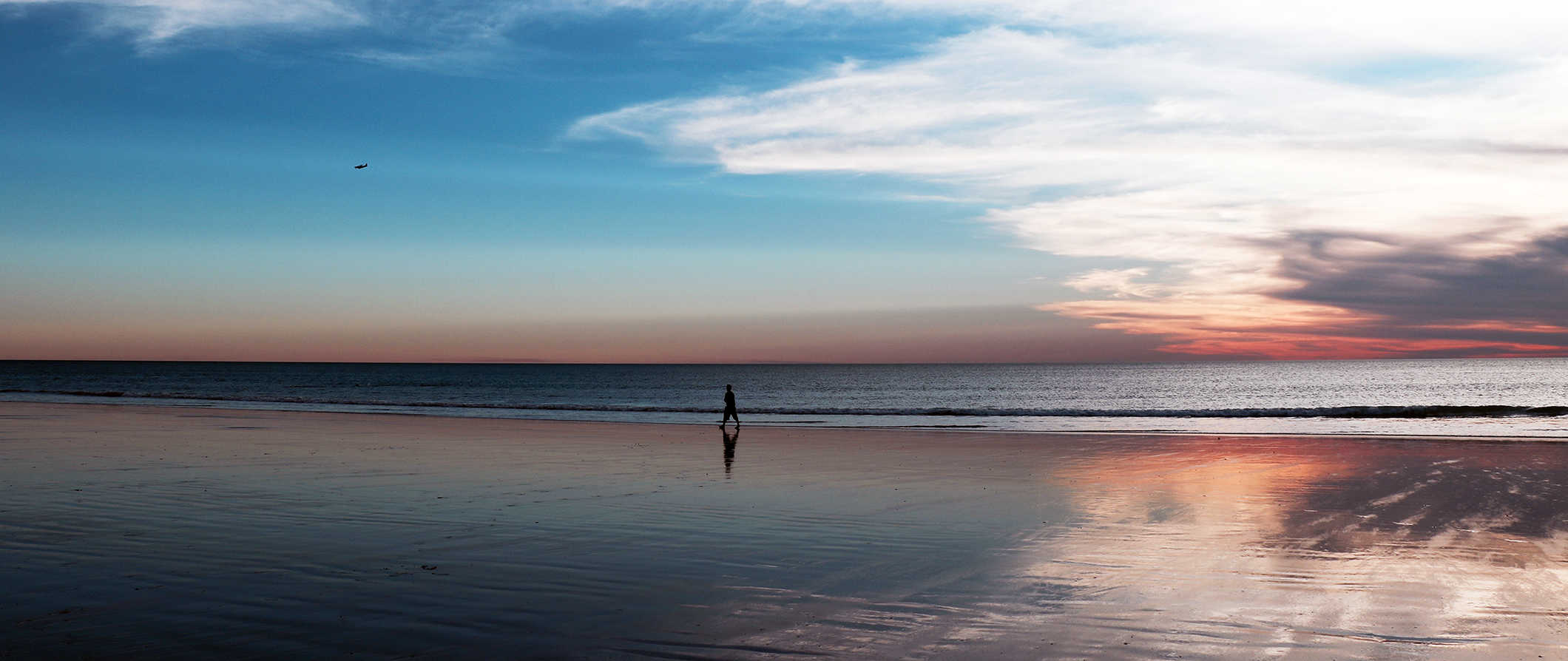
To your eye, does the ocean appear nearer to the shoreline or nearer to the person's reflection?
the shoreline

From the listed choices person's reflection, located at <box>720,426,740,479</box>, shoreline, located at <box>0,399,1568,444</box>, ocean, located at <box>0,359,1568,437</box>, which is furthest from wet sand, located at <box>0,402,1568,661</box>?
ocean, located at <box>0,359,1568,437</box>

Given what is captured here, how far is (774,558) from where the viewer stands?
32.1 ft

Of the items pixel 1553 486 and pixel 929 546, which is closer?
pixel 929 546

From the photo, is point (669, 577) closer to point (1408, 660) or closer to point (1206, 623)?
point (1206, 623)

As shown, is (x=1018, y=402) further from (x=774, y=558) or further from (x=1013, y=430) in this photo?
(x=774, y=558)

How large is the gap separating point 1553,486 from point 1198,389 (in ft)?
335

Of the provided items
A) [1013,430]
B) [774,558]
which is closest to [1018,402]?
[1013,430]

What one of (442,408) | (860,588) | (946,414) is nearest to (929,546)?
(860,588)

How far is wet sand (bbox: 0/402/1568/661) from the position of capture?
686cm

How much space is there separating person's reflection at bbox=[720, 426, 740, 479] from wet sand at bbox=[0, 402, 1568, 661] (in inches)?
9.6

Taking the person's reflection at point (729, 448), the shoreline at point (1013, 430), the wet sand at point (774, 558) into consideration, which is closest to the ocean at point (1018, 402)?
the shoreline at point (1013, 430)

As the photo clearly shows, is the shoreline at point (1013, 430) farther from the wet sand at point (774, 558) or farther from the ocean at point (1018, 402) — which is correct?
the wet sand at point (774, 558)

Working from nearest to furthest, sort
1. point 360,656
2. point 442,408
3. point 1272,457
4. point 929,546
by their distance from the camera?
point 360,656 → point 929,546 → point 1272,457 → point 442,408

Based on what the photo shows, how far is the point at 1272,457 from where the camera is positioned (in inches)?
849
